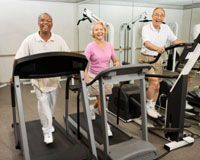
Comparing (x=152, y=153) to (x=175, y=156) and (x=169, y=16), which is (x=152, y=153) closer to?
(x=175, y=156)

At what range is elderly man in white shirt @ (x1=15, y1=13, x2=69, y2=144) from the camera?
2357mm

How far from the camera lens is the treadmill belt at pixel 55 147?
2.05m

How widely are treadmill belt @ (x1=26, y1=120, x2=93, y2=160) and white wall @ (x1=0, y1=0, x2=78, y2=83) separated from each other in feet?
10.8

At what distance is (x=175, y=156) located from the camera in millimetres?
2465

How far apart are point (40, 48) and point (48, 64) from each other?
732mm

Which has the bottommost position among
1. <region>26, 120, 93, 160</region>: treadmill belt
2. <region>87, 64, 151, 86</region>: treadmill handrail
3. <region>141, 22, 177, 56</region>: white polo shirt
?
<region>26, 120, 93, 160</region>: treadmill belt

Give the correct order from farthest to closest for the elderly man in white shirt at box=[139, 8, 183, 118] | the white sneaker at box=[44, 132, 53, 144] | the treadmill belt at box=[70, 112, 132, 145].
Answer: the elderly man in white shirt at box=[139, 8, 183, 118] < the treadmill belt at box=[70, 112, 132, 145] < the white sneaker at box=[44, 132, 53, 144]

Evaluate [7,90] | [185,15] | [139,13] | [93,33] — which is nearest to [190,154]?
[93,33]

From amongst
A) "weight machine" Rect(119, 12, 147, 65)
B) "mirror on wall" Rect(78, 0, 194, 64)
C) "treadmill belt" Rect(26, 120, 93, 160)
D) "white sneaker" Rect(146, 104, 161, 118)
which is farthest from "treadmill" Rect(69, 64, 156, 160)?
"weight machine" Rect(119, 12, 147, 65)

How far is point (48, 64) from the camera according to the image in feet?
5.74

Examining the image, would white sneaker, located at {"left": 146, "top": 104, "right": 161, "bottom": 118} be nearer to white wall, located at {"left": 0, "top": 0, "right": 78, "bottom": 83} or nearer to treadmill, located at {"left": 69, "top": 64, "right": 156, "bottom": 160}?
treadmill, located at {"left": 69, "top": 64, "right": 156, "bottom": 160}

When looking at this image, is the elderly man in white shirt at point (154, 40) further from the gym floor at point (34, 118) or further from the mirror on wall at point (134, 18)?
the mirror on wall at point (134, 18)

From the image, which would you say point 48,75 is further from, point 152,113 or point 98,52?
point 152,113

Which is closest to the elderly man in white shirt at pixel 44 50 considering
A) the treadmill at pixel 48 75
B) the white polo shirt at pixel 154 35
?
the treadmill at pixel 48 75
